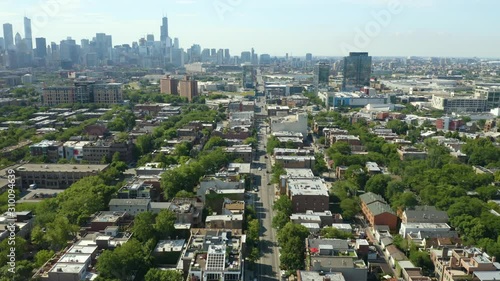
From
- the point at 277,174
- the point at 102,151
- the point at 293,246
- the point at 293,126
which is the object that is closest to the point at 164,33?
the point at 293,126

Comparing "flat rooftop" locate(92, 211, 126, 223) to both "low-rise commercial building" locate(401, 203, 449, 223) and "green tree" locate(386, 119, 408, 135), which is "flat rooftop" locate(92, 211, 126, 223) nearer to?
"low-rise commercial building" locate(401, 203, 449, 223)

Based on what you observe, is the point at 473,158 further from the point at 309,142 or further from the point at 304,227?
the point at 304,227

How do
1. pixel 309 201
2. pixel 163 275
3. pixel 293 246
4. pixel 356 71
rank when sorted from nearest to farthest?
pixel 163 275 < pixel 293 246 < pixel 309 201 < pixel 356 71

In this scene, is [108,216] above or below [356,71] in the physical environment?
below

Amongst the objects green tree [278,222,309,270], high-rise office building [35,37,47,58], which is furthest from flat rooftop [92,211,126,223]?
high-rise office building [35,37,47,58]

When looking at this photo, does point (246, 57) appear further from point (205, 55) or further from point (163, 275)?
point (163, 275)
